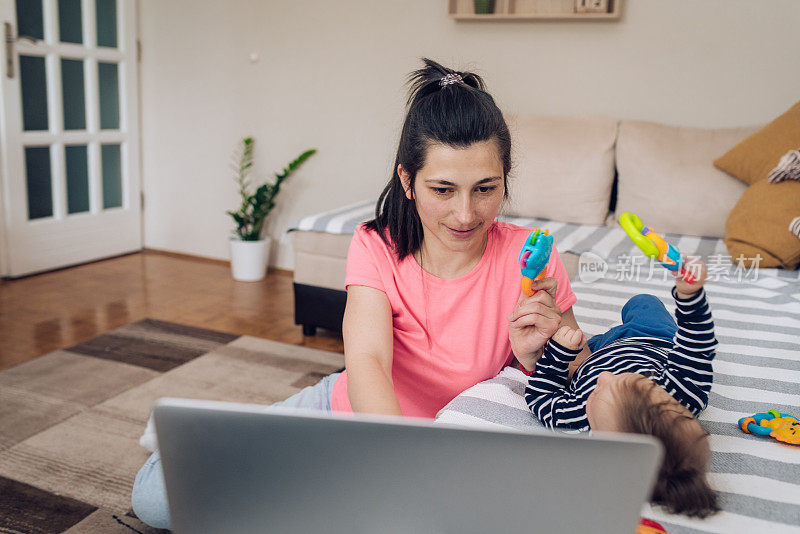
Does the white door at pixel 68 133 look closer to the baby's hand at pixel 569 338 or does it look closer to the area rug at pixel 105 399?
the area rug at pixel 105 399

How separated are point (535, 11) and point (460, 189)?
8.28 ft

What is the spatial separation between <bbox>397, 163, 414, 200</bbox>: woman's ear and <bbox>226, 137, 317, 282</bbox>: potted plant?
8.71ft

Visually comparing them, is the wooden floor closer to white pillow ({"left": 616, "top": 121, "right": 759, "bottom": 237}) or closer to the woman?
white pillow ({"left": 616, "top": 121, "right": 759, "bottom": 237})

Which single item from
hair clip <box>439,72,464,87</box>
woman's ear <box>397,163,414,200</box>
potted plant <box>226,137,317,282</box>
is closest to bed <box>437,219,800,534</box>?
woman's ear <box>397,163,414,200</box>

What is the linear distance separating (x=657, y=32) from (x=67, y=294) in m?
3.08

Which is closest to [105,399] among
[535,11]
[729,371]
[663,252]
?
[729,371]

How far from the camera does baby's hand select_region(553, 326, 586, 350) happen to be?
1031 mm

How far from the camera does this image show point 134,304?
3.29 m

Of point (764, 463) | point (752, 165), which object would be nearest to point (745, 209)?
point (752, 165)

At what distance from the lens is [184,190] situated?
4258 mm

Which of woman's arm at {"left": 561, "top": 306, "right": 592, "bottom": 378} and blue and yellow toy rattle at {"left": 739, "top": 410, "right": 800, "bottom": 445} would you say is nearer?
blue and yellow toy rattle at {"left": 739, "top": 410, "right": 800, "bottom": 445}

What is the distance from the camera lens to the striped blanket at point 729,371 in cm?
89

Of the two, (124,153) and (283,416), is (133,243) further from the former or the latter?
(283,416)

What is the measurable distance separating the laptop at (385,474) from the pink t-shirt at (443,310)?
0.64 metres
